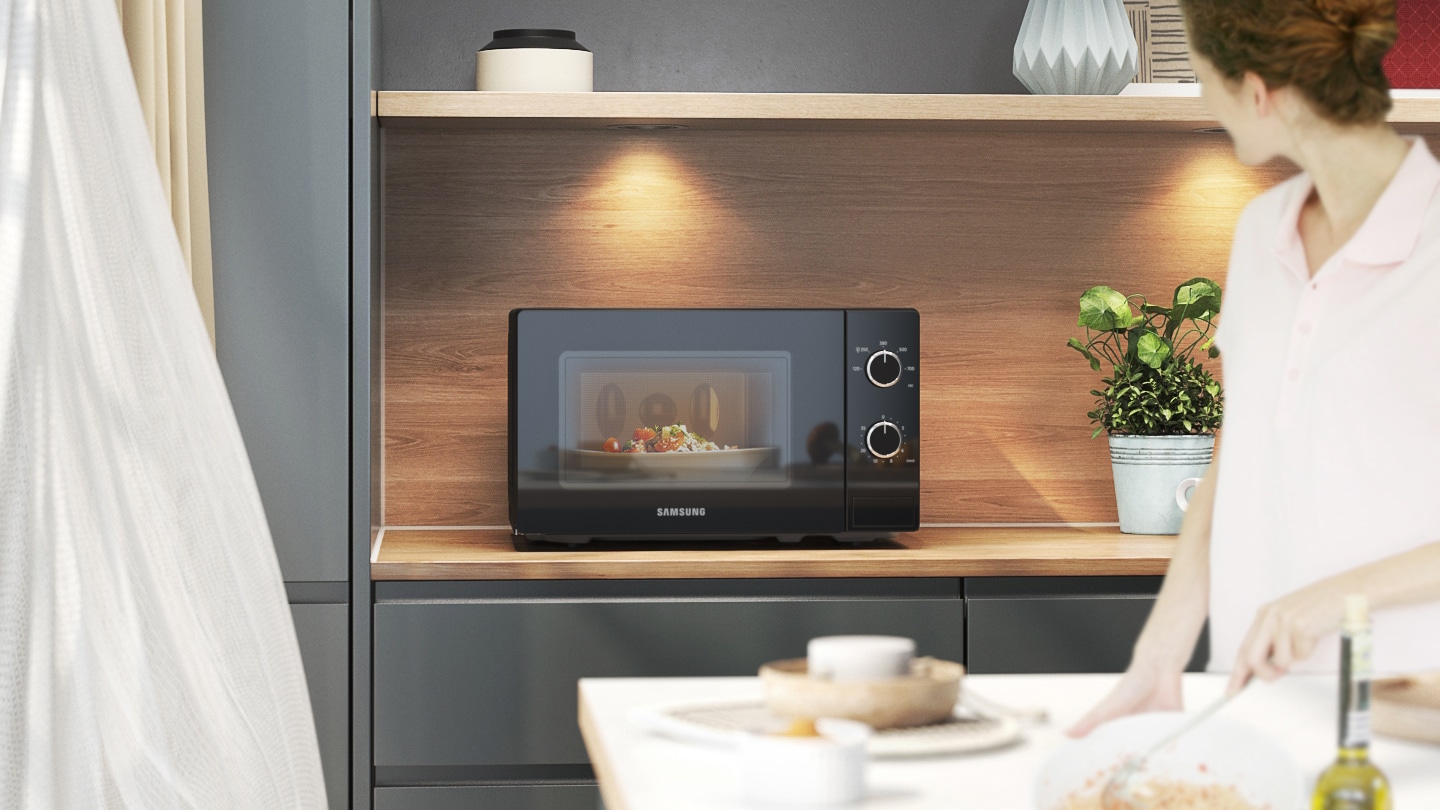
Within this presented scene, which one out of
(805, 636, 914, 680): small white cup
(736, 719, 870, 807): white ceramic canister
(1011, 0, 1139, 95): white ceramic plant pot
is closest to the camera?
(736, 719, 870, 807): white ceramic canister

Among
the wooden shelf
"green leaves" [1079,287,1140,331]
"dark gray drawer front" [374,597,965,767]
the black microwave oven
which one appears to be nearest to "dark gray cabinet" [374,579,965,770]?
"dark gray drawer front" [374,597,965,767]

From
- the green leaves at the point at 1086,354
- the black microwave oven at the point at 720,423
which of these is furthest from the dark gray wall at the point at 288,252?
the green leaves at the point at 1086,354

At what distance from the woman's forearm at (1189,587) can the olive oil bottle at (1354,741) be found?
0.43 metres

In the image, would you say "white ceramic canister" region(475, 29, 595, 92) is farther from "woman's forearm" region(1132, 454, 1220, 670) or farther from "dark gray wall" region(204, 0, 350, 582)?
"woman's forearm" region(1132, 454, 1220, 670)

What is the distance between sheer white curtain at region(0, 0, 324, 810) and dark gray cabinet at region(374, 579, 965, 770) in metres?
0.53

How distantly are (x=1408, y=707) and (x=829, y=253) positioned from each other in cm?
149

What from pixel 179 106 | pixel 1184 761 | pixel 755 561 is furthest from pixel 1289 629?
pixel 179 106

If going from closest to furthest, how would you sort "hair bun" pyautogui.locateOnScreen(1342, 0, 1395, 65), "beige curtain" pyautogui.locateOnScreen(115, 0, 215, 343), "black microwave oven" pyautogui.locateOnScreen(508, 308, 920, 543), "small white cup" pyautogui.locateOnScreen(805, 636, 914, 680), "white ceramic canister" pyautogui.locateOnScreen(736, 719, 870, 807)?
1. "white ceramic canister" pyautogui.locateOnScreen(736, 719, 870, 807)
2. "small white cup" pyautogui.locateOnScreen(805, 636, 914, 680)
3. "hair bun" pyautogui.locateOnScreen(1342, 0, 1395, 65)
4. "beige curtain" pyautogui.locateOnScreen(115, 0, 215, 343)
5. "black microwave oven" pyautogui.locateOnScreen(508, 308, 920, 543)

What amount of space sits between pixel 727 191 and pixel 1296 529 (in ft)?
4.63

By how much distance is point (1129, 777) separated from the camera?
32.5 inches

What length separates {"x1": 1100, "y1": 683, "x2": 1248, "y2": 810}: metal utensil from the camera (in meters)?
0.80

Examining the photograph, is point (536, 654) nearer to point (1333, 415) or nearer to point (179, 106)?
point (179, 106)

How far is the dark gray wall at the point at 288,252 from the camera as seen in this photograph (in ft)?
6.12

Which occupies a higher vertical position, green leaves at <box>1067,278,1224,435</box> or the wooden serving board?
green leaves at <box>1067,278,1224,435</box>
